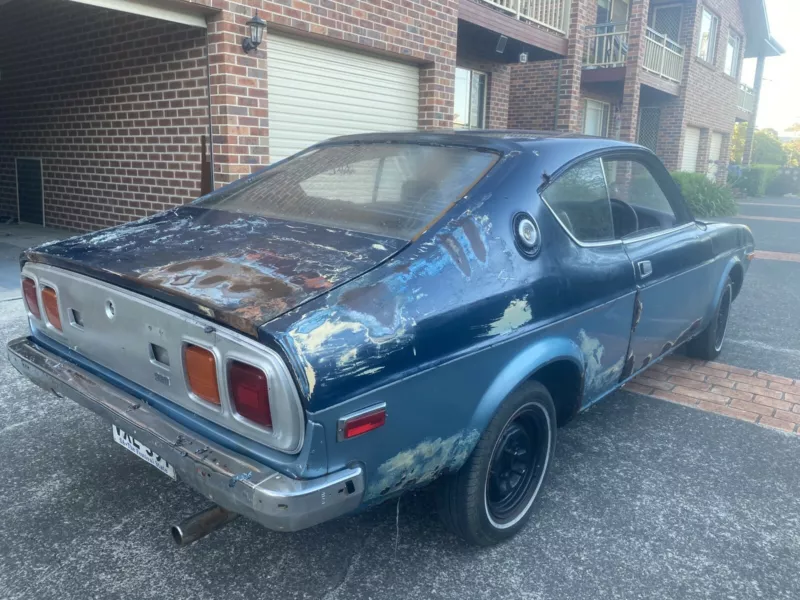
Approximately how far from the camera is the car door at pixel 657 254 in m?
3.27

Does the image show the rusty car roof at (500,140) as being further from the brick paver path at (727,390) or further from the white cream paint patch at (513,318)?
the brick paver path at (727,390)

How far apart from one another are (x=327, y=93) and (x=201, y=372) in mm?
5908

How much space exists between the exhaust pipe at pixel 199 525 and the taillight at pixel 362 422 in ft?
1.68

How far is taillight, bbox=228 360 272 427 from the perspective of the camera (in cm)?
183

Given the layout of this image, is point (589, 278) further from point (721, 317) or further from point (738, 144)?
point (738, 144)

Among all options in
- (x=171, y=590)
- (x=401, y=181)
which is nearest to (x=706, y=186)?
(x=401, y=181)

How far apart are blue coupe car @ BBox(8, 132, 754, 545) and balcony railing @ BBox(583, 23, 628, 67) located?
13.3m

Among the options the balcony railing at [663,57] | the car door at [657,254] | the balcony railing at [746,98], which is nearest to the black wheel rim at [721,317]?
the car door at [657,254]

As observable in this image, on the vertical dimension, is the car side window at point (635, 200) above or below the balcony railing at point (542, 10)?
below

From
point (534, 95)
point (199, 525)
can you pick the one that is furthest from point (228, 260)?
point (534, 95)

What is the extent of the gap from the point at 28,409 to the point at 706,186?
15.4 m

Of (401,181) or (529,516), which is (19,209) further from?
(529,516)

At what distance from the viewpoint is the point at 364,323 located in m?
1.91

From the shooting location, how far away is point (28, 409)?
3.62m
